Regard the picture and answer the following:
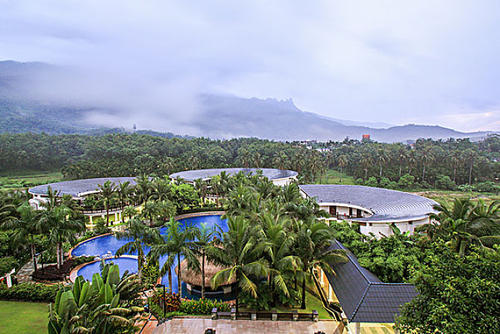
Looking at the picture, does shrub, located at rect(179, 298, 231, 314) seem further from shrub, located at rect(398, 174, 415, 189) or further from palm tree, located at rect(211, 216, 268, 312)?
shrub, located at rect(398, 174, 415, 189)

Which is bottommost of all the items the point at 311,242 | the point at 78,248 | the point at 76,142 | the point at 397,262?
the point at 78,248

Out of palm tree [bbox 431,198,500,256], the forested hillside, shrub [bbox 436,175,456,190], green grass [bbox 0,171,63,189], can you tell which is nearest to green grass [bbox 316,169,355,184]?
the forested hillside

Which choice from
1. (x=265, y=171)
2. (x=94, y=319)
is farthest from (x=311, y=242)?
(x=265, y=171)

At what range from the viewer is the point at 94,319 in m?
10.5

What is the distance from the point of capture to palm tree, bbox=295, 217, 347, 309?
53.9 feet

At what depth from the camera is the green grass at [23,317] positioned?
1373cm

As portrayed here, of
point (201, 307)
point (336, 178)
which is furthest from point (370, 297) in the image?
point (336, 178)

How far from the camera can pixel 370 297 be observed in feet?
43.4

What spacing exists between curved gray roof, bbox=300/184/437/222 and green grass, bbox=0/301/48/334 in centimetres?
2400

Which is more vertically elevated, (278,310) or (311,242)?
(311,242)

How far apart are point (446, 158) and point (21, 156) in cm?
11919

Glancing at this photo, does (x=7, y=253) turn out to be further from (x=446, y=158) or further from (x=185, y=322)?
(x=446, y=158)

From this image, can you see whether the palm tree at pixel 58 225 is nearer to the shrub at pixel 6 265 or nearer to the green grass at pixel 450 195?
the shrub at pixel 6 265

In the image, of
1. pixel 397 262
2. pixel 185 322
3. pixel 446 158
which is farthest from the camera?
pixel 446 158
